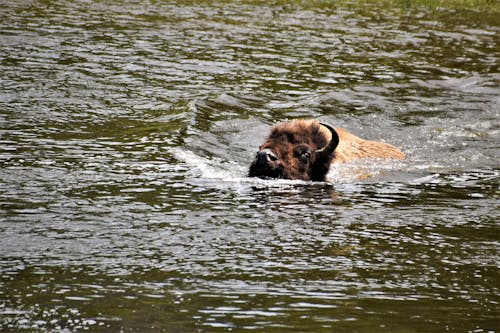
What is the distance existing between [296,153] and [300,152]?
5cm

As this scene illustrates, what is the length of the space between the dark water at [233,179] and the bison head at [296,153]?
0.20m

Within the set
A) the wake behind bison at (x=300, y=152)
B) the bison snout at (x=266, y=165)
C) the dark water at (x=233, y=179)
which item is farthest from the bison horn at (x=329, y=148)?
the bison snout at (x=266, y=165)

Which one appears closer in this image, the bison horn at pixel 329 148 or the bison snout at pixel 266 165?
the bison snout at pixel 266 165

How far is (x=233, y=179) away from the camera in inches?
464

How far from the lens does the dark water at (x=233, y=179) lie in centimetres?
702

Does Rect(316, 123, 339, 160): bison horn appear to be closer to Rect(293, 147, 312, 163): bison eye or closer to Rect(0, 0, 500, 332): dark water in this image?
Rect(293, 147, 312, 163): bison eye

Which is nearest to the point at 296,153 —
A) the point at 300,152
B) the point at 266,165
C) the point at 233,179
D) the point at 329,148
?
the point at 300,152

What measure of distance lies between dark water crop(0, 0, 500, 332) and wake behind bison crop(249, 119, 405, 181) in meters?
0.19

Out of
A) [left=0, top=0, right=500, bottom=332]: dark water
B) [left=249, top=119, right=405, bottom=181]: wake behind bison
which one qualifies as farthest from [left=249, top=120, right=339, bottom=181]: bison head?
[left=0, top=0, right=500, bottom=332]: dark water

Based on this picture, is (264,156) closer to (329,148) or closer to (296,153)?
(296,153)

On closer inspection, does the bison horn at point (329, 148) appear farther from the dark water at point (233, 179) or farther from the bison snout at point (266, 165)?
the bison snout at point (266, 165)

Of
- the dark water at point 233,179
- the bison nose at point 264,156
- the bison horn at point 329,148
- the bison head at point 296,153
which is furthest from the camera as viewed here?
the bison horn at point 329,148

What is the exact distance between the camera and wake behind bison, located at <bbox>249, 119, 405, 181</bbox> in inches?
457

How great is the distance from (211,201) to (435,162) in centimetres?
434
